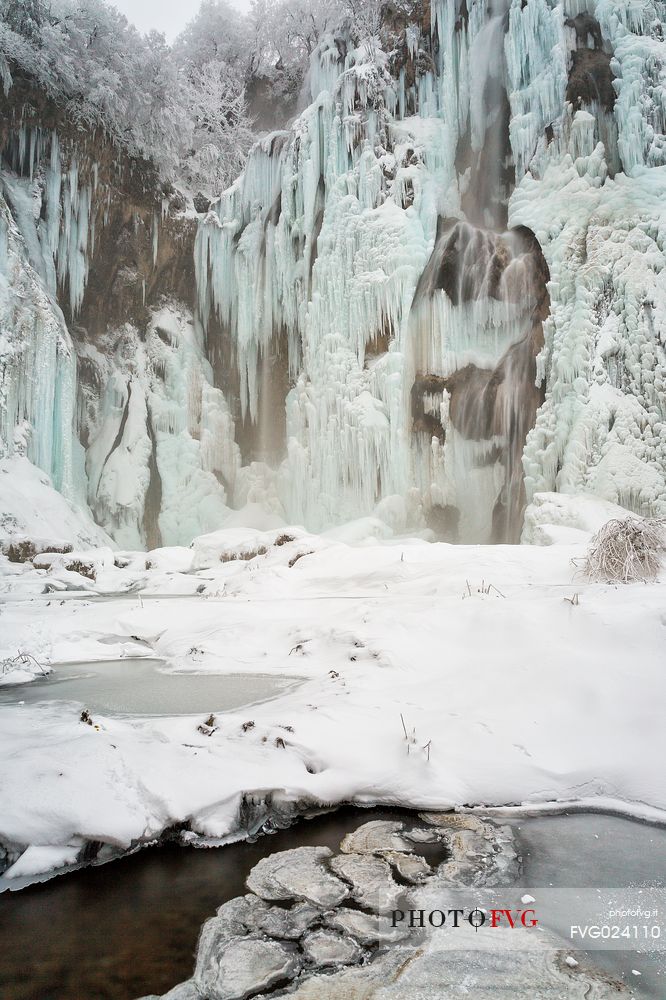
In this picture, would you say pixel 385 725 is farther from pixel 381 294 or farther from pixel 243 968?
pixel 381 294

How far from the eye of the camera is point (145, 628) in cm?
727

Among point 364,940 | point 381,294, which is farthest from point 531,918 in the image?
point 381,294

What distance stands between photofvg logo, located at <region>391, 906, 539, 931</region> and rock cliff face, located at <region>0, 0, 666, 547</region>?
387 inches

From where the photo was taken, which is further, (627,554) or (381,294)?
(381,294)

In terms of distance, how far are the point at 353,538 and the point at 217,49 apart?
17.7m

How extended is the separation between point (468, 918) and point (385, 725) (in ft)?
4.55

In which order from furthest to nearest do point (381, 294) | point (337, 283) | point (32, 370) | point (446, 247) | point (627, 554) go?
1. point (337, 283)
2. point (32, 370)
3. point (446, 247)
4. point (381, 294)
5. point (627, 554)

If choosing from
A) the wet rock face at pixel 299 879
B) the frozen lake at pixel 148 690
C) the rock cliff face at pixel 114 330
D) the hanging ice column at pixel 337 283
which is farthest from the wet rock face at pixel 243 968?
the rock cliff face at pixel 114 330

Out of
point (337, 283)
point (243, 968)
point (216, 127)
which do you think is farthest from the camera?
point (216, 127)

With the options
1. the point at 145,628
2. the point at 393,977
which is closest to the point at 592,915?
the point at 393,977

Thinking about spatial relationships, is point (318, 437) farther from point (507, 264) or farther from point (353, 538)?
point (507, 264)

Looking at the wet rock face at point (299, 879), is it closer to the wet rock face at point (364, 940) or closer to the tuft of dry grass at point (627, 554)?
the wet rock face at point (364, 940)

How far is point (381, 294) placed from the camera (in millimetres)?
14664

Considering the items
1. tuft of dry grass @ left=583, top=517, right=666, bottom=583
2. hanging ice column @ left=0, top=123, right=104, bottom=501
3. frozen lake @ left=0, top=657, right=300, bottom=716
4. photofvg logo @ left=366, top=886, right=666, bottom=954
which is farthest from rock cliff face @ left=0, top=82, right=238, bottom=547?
photofvg logo @ left=366, top=886, right=666, bottom=954
